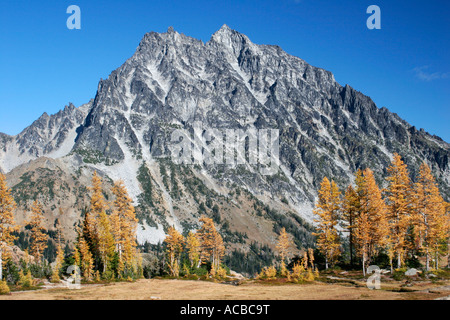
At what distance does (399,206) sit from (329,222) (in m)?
10.9

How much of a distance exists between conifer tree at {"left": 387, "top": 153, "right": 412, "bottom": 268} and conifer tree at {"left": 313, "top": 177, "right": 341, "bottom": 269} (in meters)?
8.22

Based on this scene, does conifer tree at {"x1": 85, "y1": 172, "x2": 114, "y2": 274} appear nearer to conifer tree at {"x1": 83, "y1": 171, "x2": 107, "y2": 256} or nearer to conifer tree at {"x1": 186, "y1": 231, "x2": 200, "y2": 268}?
conifer tree at {"x1": 83, "y1": 171, "x2": 107, "y2": 256}

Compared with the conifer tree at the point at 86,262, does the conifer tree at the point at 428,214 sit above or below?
above

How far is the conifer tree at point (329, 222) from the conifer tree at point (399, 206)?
8.22 m

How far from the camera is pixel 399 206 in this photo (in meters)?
46.1

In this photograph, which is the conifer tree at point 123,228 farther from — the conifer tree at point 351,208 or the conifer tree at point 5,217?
the conifer tree at point 351,208

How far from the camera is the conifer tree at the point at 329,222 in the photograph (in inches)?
2062

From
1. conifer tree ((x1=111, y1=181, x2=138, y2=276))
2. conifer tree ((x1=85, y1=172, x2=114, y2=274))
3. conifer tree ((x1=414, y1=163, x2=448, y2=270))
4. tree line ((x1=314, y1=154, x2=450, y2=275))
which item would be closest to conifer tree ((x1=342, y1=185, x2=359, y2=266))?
tree line ((x1=314, y1=154, x2=450, y2=275))

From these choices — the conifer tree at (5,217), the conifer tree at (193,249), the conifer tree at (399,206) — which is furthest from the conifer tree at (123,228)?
the conifer tree at (399,206)

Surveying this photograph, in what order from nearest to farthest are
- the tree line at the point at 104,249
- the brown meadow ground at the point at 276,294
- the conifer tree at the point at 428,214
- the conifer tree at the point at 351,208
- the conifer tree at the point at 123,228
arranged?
the brown meadow ground at the point at 276,294 < the conifer tree at the point at 428,214 < the conifer tree at the point at 351,208 < the tree line at the point at 104,249 < the conifer tree at the point at 123,228

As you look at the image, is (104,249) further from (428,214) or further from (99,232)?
(428,214)
